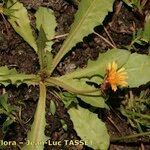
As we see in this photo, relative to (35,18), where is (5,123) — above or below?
below

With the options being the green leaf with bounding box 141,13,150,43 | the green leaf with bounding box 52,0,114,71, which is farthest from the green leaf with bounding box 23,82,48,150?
the green leaf with bounding box 141,13,150,43

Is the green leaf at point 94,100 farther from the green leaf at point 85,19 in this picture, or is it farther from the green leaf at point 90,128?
the green leaf at point 85,19

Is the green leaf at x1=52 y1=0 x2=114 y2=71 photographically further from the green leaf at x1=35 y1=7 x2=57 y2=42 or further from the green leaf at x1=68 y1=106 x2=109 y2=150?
the green leaf at x1=68 y1=106 x2=109 y2=150

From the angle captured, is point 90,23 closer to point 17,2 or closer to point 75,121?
point 17,2

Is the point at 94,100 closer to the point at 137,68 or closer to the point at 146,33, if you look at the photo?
the point at 137,68

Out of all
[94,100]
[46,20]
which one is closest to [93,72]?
[94,100]

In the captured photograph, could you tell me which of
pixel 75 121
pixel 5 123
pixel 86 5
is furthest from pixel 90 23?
pixel 5 123
